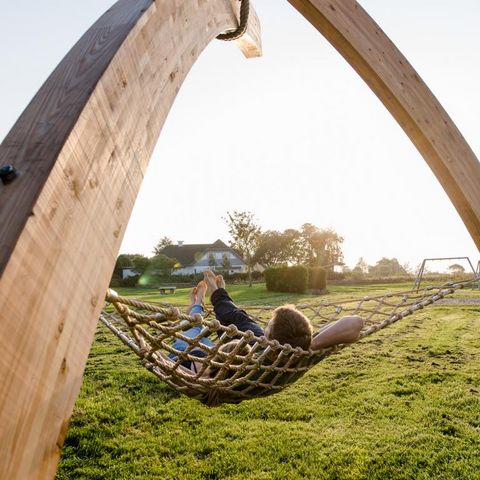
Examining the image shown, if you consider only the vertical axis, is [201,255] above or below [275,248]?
below

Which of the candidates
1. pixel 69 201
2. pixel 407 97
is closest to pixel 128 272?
pixel 407 97

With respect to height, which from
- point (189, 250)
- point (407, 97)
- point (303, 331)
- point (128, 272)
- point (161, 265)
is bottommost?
point (128, 272)

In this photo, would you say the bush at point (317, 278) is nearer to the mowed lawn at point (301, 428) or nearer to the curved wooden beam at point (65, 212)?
the mowed lawn at point (301, 428)

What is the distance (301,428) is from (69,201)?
325 centimetres

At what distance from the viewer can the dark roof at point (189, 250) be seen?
44281mm

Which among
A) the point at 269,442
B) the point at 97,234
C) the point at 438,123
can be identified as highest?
the point at 438,123

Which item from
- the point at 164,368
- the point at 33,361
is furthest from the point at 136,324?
the point at 33,361

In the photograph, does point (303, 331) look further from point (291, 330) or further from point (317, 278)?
point (317, 278)

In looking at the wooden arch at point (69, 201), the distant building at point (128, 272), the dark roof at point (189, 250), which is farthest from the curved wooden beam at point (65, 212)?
the dark roof at point (189, 250)

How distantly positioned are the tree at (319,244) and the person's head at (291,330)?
38.3 metres

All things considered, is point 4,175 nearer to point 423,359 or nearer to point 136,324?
point 136,324

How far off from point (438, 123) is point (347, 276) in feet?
80.5

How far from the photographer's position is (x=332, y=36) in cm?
187

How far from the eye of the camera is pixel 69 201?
700mm
